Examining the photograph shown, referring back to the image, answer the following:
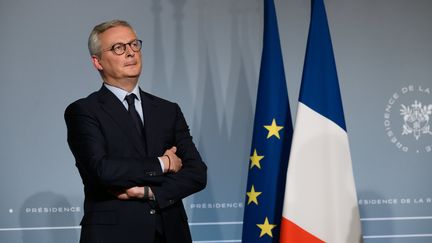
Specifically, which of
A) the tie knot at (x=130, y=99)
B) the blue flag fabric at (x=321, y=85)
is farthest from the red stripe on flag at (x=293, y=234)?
the tie knot at (x=130, y=99)

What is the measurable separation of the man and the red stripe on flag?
0.62m

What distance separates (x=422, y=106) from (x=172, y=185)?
227 centimetres

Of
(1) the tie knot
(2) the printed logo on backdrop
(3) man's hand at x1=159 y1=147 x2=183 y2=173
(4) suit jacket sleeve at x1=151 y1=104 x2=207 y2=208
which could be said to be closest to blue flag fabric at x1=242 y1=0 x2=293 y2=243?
(4) suit jacket sleeve at x1=151 y1=104 x2=207 y2=208

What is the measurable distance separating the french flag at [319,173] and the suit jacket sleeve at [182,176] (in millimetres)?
598

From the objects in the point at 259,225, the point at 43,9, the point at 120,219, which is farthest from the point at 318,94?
the point at 43,9

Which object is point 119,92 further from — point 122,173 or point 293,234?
point 293,234

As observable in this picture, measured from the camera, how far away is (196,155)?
2.72 meters

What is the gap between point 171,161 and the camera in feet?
8.34

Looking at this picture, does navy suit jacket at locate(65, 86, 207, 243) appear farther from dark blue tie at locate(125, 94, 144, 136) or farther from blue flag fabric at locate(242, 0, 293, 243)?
blue flag fabric at locate(242, 0, 293, 243)

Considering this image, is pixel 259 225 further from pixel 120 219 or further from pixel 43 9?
pixel 43 9

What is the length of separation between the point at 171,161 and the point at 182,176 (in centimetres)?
8

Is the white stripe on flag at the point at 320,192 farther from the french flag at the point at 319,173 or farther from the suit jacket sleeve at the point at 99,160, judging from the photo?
the suit jacket sleeve at the point at 99,160

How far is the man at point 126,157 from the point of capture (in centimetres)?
245

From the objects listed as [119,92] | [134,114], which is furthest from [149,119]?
[119,92]
